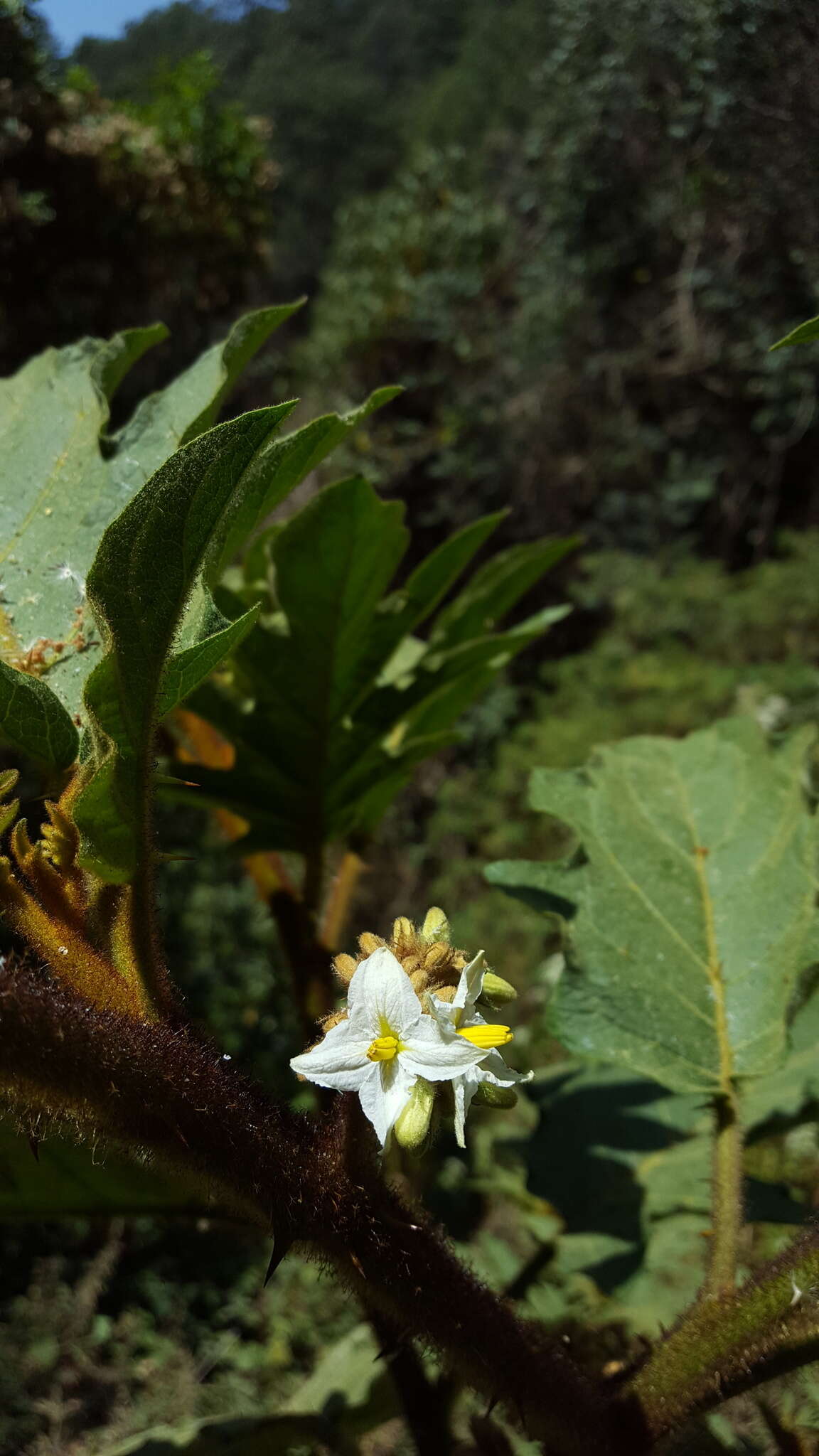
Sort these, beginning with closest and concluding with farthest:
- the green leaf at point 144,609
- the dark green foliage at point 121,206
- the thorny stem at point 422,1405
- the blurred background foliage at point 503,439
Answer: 1. the green leaf at point 144,609
2. the thorny stem at point 422,1405
3. the blurred background foliage at point 503,439
4. the dark green foliage at point 121,206

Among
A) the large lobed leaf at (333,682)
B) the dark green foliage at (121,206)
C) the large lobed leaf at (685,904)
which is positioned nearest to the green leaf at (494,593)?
the large lobed leaf at (333,682)

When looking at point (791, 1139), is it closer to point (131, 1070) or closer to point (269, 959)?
point (131, 1070)

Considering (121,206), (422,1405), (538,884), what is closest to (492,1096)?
(538,884)

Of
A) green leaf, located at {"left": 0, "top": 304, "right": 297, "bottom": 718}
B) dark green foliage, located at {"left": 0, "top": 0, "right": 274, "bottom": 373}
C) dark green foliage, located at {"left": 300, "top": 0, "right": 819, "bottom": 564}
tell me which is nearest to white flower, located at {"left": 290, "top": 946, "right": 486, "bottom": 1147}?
green leaf, located at {"left": 0, "top": 304, "right": 297, "bottom": 718}

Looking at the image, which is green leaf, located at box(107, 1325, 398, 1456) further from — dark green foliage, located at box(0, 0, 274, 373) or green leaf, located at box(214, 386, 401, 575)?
dark green foliage, located at box(0, 0, 274, 373)

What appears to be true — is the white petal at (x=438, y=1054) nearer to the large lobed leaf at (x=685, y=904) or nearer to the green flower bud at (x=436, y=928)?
the green flower bud at (x=436, y=928)

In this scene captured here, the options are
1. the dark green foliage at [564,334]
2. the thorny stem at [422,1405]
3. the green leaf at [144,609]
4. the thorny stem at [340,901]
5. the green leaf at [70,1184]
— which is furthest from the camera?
the dark green foliage at [564,334]
